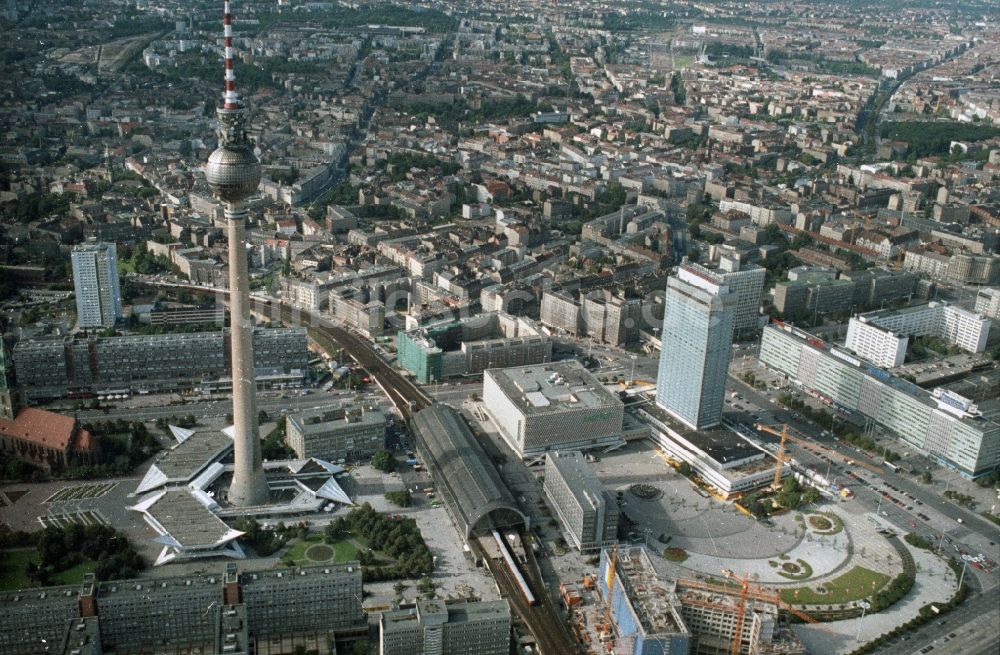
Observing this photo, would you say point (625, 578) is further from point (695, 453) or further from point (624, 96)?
point (624, 96)

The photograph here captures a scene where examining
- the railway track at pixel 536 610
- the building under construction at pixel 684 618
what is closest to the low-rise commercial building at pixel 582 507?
the railway track at pixel 536 610

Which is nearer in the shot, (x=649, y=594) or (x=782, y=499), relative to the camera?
(x=649, y=594)

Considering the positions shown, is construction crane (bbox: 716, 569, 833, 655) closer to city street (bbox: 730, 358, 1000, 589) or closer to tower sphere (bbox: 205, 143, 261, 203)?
city street (bbox: 730, 358, 1000, 589)

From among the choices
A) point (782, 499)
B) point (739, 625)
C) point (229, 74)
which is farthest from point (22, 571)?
point (782, 499)

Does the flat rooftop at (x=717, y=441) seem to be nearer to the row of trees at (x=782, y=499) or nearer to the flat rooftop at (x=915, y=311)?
the row of trees at (x=782, y=499)

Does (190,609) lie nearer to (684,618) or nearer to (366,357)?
(684,618)

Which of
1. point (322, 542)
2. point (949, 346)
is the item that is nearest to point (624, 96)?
point (949, 346)

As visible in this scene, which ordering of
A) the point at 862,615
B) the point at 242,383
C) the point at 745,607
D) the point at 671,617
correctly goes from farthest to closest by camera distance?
the point at 242,383
the point at 862,615
the point at 745,607
the point at 671,617
